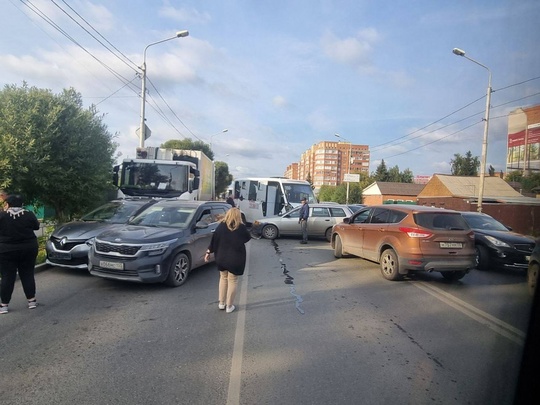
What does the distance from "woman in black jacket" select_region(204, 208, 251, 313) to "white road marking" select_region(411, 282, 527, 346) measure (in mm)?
3556

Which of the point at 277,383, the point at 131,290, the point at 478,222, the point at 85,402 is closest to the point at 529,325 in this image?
the point at 277,383

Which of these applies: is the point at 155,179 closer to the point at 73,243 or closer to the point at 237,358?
the point at 73,243

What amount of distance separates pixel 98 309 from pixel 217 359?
8.74 feet

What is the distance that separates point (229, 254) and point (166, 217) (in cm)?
306

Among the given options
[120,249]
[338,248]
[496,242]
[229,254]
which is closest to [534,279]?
[229,254]

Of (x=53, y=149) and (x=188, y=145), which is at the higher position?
(x=188, y=145)

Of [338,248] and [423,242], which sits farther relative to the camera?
[338,248]

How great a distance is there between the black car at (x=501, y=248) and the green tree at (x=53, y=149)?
11365 millimetres

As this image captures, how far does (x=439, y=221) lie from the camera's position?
25.4 feet

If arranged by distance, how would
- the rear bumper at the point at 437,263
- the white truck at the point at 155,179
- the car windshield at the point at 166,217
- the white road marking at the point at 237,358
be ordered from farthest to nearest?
1. the white truck at the point at 155,179
2. the car windshield at the point at 166,217
3. the rear bumper at the point at 437,263
4. the white road marking at the point at 237,358

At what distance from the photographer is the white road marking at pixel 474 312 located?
178 inches

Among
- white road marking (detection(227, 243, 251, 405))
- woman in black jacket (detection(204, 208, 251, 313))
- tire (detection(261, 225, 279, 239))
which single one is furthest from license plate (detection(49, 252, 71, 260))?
tire (detection(261, 225, 279, 239))

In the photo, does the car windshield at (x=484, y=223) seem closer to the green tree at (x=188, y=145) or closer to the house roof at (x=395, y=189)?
the green tree at (x=188, y=145)

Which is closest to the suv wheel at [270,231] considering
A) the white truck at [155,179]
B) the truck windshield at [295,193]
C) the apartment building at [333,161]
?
the truck windshield at [295,193]
